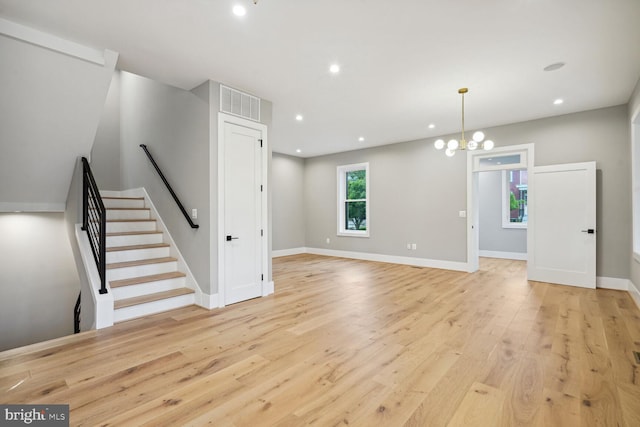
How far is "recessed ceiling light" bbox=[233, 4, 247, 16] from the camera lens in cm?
238

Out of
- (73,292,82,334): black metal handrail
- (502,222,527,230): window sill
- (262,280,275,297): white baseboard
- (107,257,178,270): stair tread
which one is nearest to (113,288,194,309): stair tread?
(107,257,178,270): stair tread

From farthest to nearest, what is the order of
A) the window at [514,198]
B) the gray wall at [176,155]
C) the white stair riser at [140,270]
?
the window at [514,198], the gray wall at [176,155], the white stair riser at [140,270]

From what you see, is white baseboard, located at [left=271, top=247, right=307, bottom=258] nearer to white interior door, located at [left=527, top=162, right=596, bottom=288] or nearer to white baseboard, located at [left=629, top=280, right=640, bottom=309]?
white interior door, located at [left=527, top=162, right=596, bottom=288]

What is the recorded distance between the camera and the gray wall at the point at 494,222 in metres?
7.77

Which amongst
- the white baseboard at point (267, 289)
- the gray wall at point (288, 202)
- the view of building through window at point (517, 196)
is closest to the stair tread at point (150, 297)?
the white baseboard at point (267, 289)

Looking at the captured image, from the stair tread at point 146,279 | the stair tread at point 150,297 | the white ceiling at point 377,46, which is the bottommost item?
the stair tread at point 150,297

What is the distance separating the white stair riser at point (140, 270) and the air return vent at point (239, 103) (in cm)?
227

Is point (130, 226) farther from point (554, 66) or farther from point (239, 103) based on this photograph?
point (554, 66)

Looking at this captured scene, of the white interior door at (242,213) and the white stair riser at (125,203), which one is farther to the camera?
the white stair riser at (125,203)

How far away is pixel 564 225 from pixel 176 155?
21.0 ft

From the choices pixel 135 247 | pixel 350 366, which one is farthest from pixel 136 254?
pixel 350 366

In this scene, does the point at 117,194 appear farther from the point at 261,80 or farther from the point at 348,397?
the point at 348,397

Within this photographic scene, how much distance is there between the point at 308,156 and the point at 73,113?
19.7 ft

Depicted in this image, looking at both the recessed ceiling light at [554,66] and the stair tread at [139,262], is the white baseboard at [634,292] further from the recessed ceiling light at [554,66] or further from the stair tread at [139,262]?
the stair tread at [139,262]
